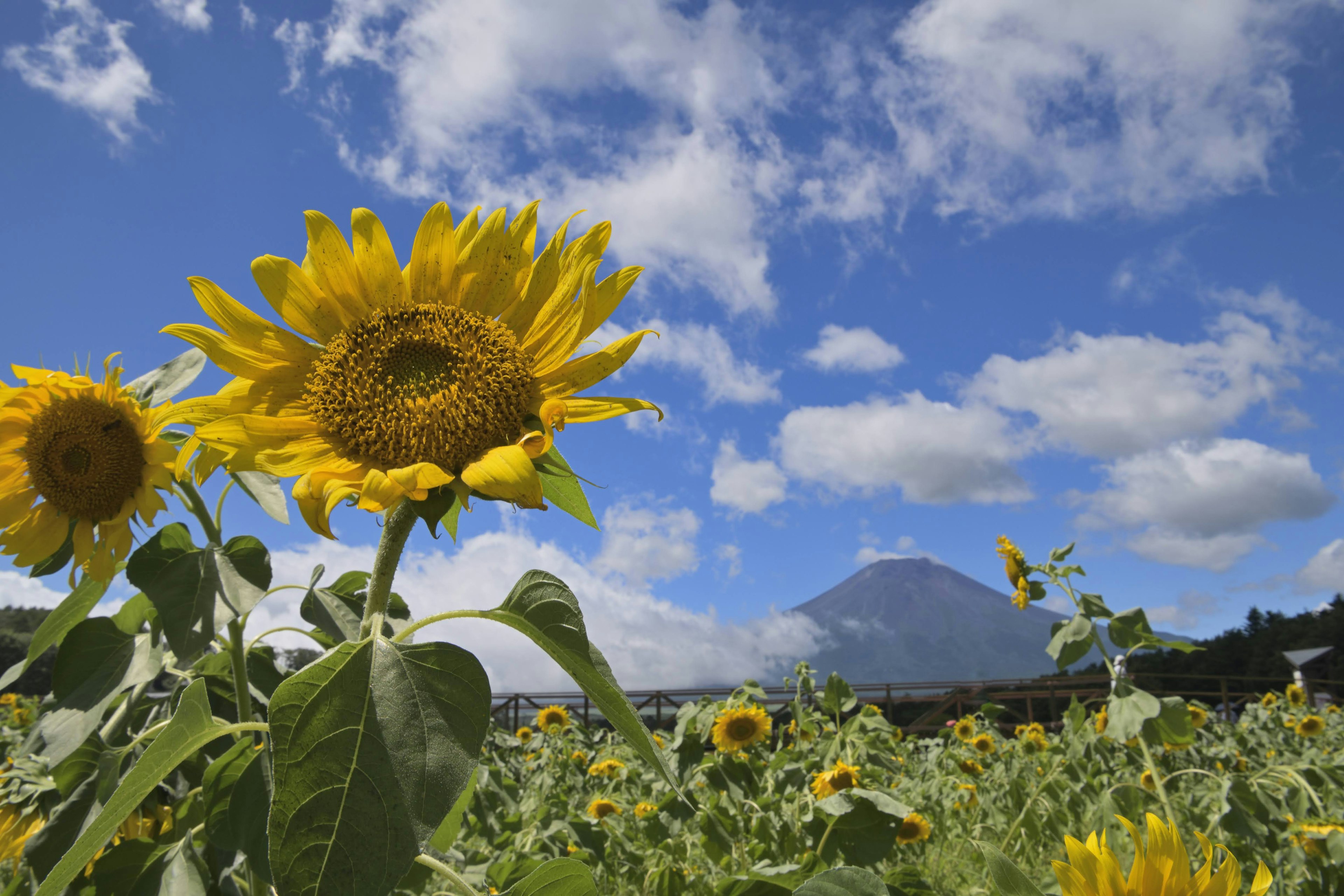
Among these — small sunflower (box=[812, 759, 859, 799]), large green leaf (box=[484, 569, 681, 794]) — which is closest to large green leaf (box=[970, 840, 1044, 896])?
large green leaf (box=[484, 569, 681, 794])

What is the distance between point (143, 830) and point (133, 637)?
563 millimetres

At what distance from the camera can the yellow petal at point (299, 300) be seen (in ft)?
3.68

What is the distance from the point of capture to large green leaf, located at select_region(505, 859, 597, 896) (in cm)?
107

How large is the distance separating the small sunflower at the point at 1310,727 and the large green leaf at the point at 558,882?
393 inches

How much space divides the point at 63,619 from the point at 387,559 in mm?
1267

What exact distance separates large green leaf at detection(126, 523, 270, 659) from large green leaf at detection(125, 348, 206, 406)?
0.40m

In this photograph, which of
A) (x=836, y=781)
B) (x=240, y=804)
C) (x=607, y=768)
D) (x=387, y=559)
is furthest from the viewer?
(x=607, y=768)

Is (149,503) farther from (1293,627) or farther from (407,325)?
(1293,627)

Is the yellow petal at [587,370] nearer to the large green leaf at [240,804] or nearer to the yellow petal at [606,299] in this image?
the yellow petal at [606,299]

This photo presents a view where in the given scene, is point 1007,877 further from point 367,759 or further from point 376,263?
point 376,263

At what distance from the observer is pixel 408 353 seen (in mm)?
1101

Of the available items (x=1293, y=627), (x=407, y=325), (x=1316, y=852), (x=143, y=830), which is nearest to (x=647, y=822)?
(x=143, y=830)

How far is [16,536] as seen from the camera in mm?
1821

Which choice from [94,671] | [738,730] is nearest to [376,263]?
[94,671]
